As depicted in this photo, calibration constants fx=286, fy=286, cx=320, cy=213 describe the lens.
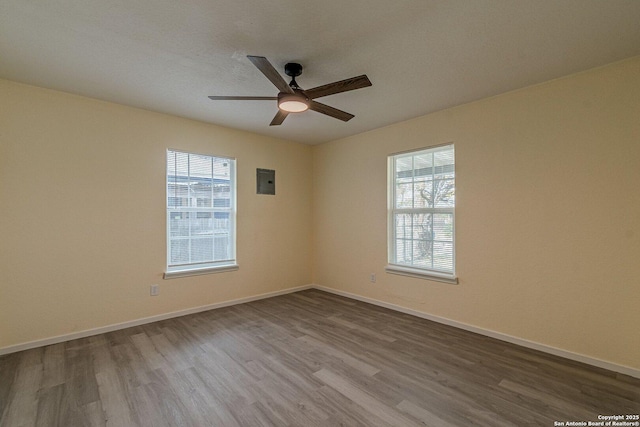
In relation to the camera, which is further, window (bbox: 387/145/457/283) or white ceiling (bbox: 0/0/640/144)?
window (bbox: 387/145/457/283)

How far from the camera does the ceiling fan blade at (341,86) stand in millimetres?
2061

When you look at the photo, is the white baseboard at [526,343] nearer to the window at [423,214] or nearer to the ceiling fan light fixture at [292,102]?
the window at [423,214]

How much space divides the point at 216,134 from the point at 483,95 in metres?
3.36

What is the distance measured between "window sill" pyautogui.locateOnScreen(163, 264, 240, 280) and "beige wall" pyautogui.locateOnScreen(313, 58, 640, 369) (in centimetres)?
245

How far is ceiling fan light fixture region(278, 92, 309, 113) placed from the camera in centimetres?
222

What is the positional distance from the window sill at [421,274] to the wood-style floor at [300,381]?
1.81 ft

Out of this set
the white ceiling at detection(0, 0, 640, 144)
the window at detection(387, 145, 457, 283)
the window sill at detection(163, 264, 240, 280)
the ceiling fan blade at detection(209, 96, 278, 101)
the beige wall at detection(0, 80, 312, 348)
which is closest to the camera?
the white ceiling at detection(0, 0, 640, 144)

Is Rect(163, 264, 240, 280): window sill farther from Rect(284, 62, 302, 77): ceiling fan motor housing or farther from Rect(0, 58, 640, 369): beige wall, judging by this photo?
Rect(284, 62, 302, 77): ceiling fan motor housing

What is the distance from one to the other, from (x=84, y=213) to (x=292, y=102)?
2.62 metres

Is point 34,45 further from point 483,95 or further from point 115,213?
point 483,95

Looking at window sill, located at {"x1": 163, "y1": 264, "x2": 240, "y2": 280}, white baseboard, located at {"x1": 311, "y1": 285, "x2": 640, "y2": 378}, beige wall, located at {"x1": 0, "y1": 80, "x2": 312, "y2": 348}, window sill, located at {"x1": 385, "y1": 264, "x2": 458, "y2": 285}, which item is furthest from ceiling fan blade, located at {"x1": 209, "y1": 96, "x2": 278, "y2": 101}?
white baseboard, located at {"x1": 311, "y1": 285, "x2": 640, "y2": 378}

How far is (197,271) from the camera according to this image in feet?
12.6

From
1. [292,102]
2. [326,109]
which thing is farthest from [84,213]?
[326,109]

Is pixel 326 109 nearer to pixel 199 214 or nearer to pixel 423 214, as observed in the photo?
pixel 423 214
